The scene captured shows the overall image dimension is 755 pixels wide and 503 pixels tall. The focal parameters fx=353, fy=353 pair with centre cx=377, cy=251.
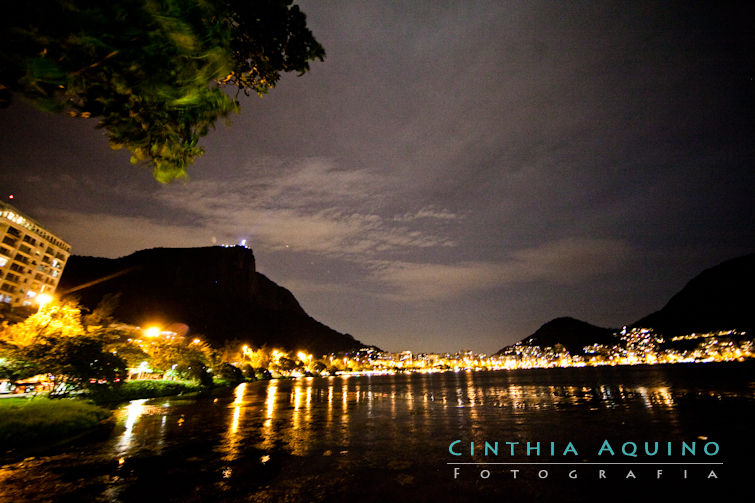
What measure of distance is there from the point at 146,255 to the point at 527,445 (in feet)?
670

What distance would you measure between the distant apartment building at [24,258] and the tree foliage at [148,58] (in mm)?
121773

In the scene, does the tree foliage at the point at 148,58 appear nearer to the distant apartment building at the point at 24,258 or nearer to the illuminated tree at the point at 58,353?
the illuminated tree at the point at 58,353

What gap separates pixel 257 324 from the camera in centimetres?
15325

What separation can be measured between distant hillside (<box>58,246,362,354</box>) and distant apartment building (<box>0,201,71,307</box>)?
847 inches

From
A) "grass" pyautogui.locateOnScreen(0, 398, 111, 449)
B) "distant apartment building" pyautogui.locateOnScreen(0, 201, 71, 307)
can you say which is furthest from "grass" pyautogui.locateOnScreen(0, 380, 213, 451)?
"distant apartment building" pyautogui.locateOnScreen(0, 201, 71, 307)

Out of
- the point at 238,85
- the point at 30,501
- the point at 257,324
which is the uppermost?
the point at 257,324

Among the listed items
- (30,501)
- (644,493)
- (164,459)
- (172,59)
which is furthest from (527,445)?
(172,59)

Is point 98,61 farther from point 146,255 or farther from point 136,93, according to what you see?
point 146,255

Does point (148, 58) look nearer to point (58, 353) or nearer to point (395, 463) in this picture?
point (395, 463)

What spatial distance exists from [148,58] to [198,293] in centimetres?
17565

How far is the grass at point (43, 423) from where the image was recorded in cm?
1372

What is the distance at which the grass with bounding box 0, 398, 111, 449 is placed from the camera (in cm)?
1372

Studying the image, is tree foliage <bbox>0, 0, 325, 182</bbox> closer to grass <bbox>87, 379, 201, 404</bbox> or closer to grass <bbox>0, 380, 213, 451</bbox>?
grass <bbox>0, 380, 213, 451</bbox>

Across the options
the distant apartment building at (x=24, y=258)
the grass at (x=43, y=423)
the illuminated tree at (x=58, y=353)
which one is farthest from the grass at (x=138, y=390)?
the distant apartment building at (x=24, y=258)
